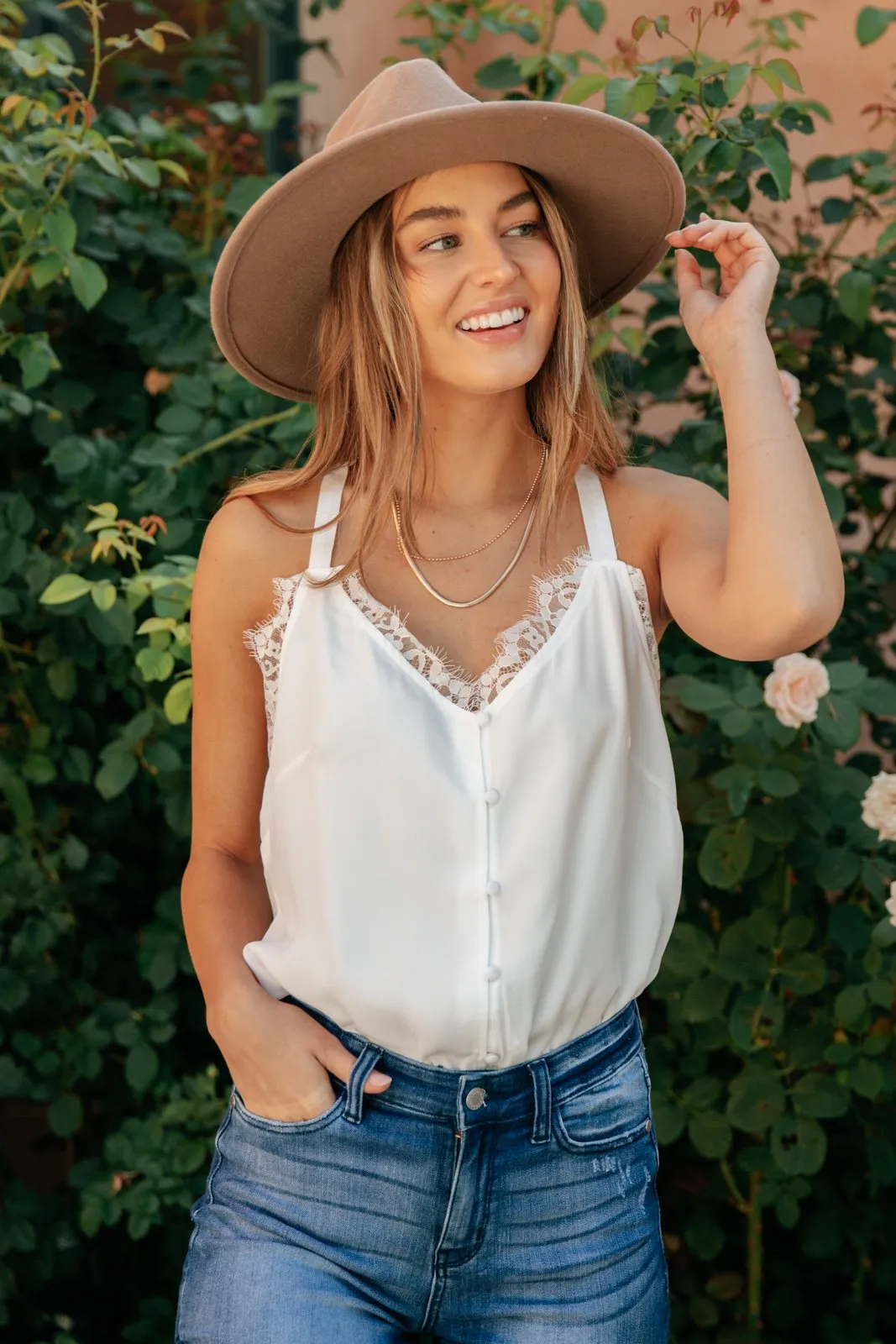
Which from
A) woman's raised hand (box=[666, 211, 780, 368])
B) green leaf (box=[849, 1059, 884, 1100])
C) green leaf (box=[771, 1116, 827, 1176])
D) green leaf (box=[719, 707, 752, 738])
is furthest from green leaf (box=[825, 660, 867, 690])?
woman's raised hand (box=[666, 211, 780, 368])

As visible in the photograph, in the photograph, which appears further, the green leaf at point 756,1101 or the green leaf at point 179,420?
Answer: the green leaf at point 179,420

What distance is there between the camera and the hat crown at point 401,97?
5.72 feet

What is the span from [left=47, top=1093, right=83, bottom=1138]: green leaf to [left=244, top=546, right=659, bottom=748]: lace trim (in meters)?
1.32

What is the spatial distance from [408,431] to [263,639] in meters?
0.29

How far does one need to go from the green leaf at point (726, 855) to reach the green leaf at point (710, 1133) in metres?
0.41

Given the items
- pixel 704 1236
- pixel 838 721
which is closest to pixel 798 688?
pixel 838 721

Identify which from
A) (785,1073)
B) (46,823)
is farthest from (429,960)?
(46,823)

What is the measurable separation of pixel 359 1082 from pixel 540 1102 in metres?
0.19

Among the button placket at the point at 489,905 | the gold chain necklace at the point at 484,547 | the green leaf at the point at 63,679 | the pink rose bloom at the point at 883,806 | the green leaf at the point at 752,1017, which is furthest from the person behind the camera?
the green leaf at the point at 63,679

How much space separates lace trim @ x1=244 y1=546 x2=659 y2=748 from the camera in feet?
5.47

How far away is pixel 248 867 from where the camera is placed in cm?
190

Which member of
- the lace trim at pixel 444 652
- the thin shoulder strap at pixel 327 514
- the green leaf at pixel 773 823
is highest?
the thin shoulder strap at pixel 327 514

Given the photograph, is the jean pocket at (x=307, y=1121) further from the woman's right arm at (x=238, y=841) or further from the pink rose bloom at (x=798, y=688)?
the pink rose bloom at (x=798, y=688)

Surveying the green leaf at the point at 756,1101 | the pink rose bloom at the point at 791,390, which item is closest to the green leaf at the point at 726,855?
the green leaf at the point at 756,1101
